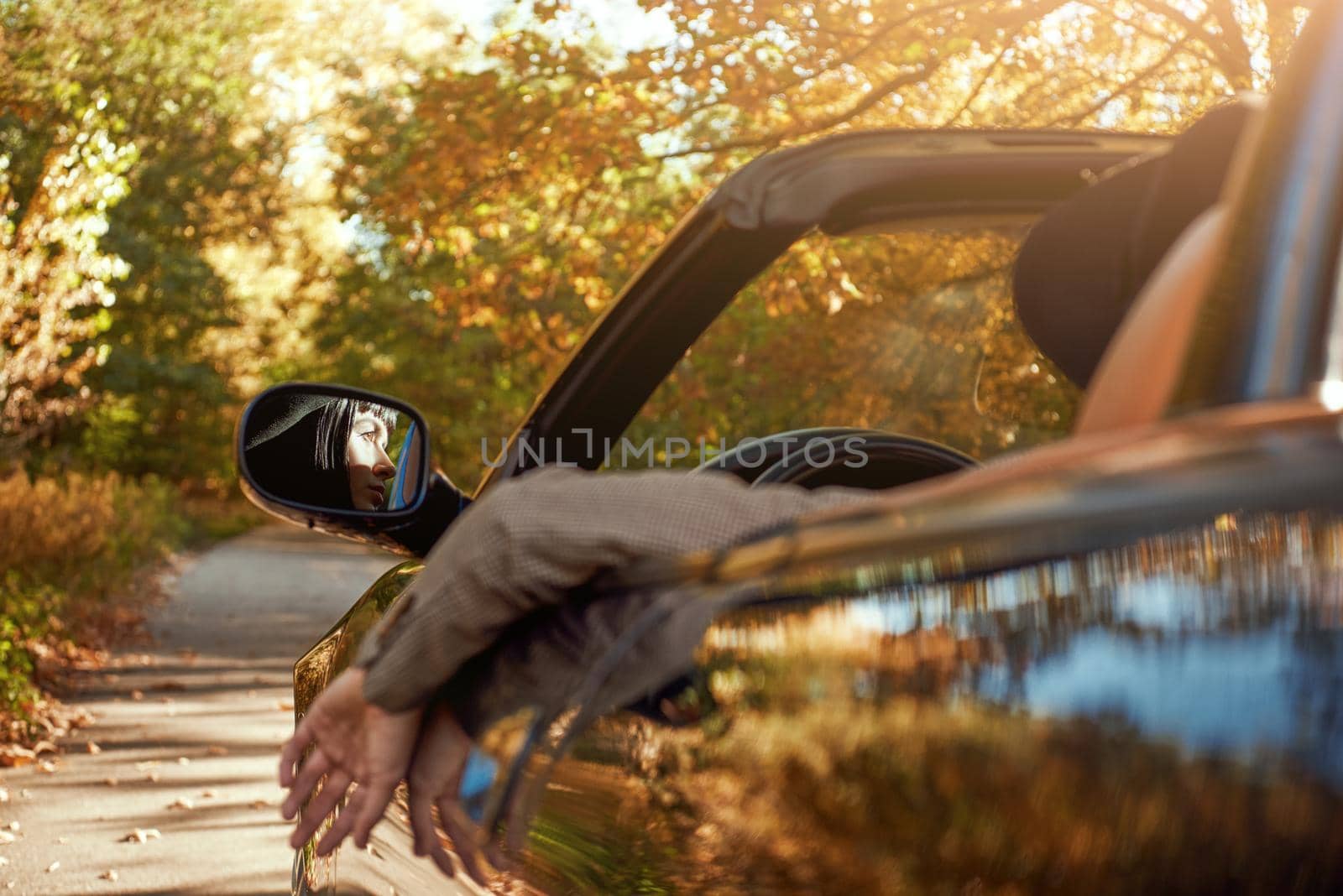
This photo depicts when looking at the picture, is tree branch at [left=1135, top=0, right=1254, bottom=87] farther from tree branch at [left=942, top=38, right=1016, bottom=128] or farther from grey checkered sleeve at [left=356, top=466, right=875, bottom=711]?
grey checkered sleeve at [left=356, top=466, right=875, bottom=711]

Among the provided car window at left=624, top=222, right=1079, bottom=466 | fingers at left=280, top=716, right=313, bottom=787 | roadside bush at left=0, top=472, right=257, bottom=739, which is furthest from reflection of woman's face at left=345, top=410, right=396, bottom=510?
roadside bush at left=0, top=472, right=257, bottom=739

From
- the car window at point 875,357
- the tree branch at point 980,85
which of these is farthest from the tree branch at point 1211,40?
the car window at point 875,357

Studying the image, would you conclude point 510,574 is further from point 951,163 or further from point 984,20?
point 984,20

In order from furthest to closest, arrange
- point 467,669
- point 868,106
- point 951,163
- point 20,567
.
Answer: point 20,567
point 868,106
point 951,163
point 467,669

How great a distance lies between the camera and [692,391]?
271cm

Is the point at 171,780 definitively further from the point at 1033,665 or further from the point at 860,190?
the point at 1033,665

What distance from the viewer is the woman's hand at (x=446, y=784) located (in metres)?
1.53

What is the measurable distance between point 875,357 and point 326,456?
3.05 feet

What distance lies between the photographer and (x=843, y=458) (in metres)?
2.42

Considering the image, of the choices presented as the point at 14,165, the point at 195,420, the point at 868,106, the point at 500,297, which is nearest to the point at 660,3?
the point at 868,106

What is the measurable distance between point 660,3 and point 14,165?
12179mm

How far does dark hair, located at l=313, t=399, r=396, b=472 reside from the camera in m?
2.57

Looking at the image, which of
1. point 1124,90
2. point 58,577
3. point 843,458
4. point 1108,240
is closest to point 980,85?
point 1124,90

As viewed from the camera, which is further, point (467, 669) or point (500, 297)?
point (500, 297)
